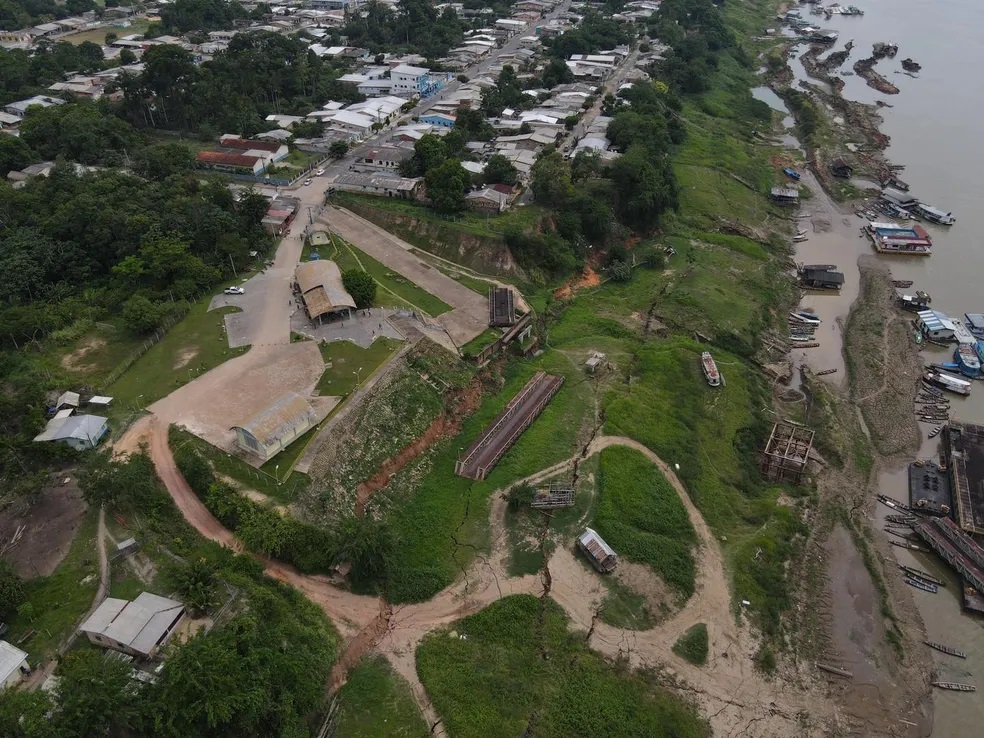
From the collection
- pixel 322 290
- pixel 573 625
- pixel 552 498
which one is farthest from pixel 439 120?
pixel 573 625

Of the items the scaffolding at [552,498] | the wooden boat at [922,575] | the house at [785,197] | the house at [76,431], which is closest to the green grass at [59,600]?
the house at [76,431]

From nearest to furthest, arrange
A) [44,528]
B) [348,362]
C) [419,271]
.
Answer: [44,528]
[348,362]
[419,271]

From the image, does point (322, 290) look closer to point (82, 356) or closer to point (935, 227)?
point (82, 356)

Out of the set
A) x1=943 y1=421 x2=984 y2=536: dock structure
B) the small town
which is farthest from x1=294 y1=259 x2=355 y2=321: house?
x1=943 y1=421 x2=984 y2=536: dock structure

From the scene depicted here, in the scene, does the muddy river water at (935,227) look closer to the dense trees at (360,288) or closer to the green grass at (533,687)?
the green grass at (533,687)

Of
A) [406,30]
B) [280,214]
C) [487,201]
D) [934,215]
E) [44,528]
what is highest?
[406,30]

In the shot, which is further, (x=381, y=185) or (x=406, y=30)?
(x=406, y=30)

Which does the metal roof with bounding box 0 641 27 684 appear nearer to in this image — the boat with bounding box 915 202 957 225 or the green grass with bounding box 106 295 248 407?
the green grass with bounding box 106 295 248 407
